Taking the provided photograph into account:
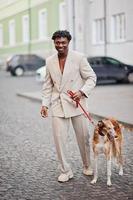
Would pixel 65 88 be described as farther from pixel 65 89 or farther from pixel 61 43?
pixel 61 43

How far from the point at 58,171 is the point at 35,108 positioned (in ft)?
34.7

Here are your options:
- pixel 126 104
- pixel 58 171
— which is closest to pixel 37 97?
pixel 126 104

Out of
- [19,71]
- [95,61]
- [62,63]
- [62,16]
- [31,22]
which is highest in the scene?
[62,16]

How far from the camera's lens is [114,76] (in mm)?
28203

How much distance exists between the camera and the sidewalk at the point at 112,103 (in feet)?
48.4

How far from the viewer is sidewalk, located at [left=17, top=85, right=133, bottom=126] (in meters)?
14.7

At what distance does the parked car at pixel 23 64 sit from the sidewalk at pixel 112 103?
16577mm

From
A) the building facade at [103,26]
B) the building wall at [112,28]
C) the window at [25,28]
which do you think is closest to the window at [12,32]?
the window at [25,28]

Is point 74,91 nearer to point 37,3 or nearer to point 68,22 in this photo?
point 68,22

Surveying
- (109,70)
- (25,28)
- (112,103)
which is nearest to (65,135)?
(112,103)

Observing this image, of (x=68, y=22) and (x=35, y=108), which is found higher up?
(x=68, y=22)

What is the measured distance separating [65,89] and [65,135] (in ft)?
2.03

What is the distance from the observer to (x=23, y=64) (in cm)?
4078

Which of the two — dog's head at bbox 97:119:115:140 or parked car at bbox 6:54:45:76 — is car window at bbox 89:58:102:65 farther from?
dog's head at bbox 97:119:115:140
